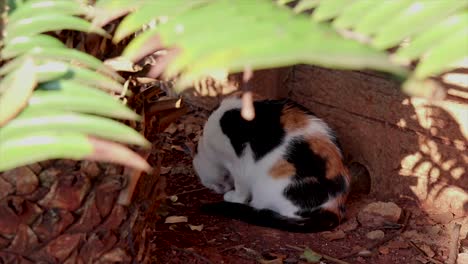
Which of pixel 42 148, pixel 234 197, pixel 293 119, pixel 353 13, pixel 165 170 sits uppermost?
pixel 353 13

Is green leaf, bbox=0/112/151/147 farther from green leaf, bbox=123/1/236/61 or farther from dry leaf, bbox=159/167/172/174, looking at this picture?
dry leaf, bbox=159/167/172/174

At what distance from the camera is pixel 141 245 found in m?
1.83

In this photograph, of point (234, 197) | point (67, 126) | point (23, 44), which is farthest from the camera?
point (234, 197)

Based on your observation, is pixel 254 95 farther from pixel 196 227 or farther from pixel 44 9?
pixel 44 9

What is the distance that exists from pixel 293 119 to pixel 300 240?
49 cm

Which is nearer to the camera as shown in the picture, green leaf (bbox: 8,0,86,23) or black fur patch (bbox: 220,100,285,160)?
green leaf (bbox: 8,0,86,23)

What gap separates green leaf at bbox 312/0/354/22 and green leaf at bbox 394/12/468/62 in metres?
0.07

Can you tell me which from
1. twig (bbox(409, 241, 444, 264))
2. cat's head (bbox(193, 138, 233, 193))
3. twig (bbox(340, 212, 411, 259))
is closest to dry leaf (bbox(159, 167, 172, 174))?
cat's head (bbox(193, 138, 233, 193))

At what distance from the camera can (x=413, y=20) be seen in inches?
21.5

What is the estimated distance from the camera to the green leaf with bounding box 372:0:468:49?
21.0 inches

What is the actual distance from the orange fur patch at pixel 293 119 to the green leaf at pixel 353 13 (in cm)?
244

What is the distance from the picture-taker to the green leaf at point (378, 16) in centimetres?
55

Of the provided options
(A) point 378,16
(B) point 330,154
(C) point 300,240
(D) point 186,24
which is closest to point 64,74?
(D) point 186,24

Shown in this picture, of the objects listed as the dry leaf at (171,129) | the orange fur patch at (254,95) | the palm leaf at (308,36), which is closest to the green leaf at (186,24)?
the palm leaf at (308,36)
